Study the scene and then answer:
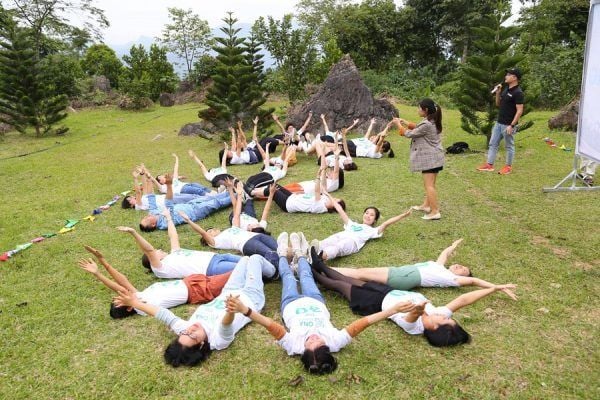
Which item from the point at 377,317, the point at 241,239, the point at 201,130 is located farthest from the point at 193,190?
the point at 201,130

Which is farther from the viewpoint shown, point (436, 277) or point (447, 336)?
point (436, 277)

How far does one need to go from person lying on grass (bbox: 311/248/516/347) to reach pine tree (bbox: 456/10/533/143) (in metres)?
6.32

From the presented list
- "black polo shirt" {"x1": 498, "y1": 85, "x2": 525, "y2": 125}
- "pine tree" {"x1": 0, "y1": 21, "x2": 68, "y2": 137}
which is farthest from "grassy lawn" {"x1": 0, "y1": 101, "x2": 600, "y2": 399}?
"pine tree" {"x1": 0, "y1": 21, "x2": 68, "y2": 137}

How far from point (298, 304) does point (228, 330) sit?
0.56 meters

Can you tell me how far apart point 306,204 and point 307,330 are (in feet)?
9.37

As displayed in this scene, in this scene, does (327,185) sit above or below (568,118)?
below

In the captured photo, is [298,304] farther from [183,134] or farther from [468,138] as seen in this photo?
[183,134]

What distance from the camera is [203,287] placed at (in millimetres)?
3617

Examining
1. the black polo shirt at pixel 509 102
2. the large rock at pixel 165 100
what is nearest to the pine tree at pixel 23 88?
the large rock at pixel 165 100

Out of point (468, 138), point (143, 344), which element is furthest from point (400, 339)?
point (468, 138)

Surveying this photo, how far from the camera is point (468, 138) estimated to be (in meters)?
9.99

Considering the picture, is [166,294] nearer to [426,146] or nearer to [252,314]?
[252,314]

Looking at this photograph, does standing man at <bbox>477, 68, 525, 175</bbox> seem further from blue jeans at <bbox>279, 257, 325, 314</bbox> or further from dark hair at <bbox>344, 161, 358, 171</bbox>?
blue jeans at <bbox>279, 257, 325, 314</bbox>

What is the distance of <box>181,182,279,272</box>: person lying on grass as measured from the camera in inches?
165
